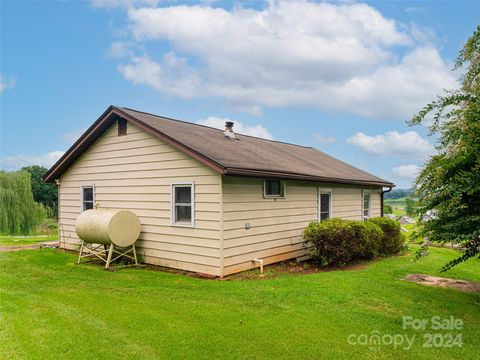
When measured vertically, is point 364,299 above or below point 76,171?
below

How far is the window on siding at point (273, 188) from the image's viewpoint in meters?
9.12

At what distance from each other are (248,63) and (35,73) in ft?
28.8

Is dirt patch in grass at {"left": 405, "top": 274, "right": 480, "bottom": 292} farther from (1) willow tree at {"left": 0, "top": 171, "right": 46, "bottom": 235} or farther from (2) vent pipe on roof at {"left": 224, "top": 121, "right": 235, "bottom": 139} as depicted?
(1) willow tree at {"left": 0, "top": 171, "right": 46, "bottom": 235}

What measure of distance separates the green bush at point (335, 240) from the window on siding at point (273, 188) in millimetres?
1298

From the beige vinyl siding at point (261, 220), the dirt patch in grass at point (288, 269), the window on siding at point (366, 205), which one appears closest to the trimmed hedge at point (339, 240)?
the dirt patch in grass at point (288, 269)

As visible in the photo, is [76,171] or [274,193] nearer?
[274,193]

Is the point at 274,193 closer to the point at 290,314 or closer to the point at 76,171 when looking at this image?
the point at 290,314

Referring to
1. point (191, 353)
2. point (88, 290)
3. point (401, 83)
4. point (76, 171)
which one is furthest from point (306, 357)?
point (401, 83)

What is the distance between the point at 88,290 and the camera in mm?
6566

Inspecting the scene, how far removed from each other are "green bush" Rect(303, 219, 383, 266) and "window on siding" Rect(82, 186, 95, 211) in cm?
710

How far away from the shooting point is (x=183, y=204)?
8.64m

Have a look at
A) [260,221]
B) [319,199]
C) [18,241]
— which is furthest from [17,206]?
[319,199]

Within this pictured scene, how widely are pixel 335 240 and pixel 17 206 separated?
786 inches

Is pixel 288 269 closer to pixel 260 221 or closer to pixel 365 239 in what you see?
pixel 260 221
